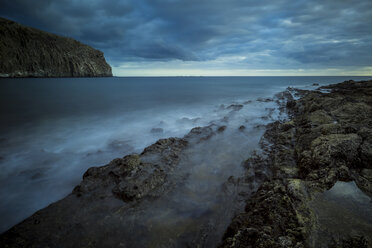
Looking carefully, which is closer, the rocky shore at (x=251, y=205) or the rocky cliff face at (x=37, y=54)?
the rocky shore at (x=251, y=205)

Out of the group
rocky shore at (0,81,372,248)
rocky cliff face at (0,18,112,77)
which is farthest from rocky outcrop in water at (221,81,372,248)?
rocky cliff face at (0,18,112,77)

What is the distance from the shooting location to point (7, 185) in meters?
4.06

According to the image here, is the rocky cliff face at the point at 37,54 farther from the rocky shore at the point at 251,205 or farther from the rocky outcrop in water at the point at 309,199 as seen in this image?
the rocky outcrop in water at the point at 309,199

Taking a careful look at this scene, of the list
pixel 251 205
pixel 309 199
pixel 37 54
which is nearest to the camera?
pixel 309 199

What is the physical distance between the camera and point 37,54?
70312 millimetres

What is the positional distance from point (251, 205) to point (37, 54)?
101 meters

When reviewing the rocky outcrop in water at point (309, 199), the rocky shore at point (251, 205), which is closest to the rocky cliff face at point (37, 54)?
the rocky shore at point (251, 205)

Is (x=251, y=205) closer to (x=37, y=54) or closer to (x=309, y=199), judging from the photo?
(x=309, y=199)

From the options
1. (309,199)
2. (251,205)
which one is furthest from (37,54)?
(309,199)

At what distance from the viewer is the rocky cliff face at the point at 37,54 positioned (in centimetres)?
6179

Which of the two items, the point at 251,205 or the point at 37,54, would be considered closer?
the point at 251,205

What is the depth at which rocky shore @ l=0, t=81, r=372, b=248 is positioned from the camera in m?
2.19

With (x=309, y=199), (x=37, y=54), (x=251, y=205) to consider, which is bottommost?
(x=251, y=205)

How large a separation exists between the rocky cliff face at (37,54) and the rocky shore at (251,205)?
9101cm
